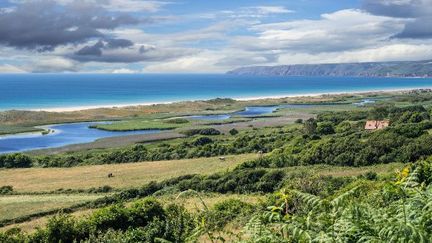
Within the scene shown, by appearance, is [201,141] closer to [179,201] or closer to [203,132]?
[203,132]

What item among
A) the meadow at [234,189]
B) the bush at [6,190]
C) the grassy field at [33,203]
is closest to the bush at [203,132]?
the meadow at [234,189]

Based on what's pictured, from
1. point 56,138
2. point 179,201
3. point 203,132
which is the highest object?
point 56,138

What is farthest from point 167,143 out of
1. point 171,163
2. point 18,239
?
point 18,239

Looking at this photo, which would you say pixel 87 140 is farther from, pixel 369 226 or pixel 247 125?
pixel 369 226

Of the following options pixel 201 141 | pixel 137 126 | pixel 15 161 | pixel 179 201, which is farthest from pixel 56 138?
pixel 179 201

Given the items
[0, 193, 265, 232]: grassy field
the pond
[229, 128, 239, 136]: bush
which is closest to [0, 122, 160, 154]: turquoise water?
[229, 128, 239, 136]: bush

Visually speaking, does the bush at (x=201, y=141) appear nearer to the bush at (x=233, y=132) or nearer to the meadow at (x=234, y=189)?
the meadow at (x=234, y=189)

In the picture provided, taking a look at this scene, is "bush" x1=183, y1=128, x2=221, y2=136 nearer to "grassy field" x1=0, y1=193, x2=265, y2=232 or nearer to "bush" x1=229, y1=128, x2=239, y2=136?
"bush" x1=229, y1=128, x2=239, y2=136
